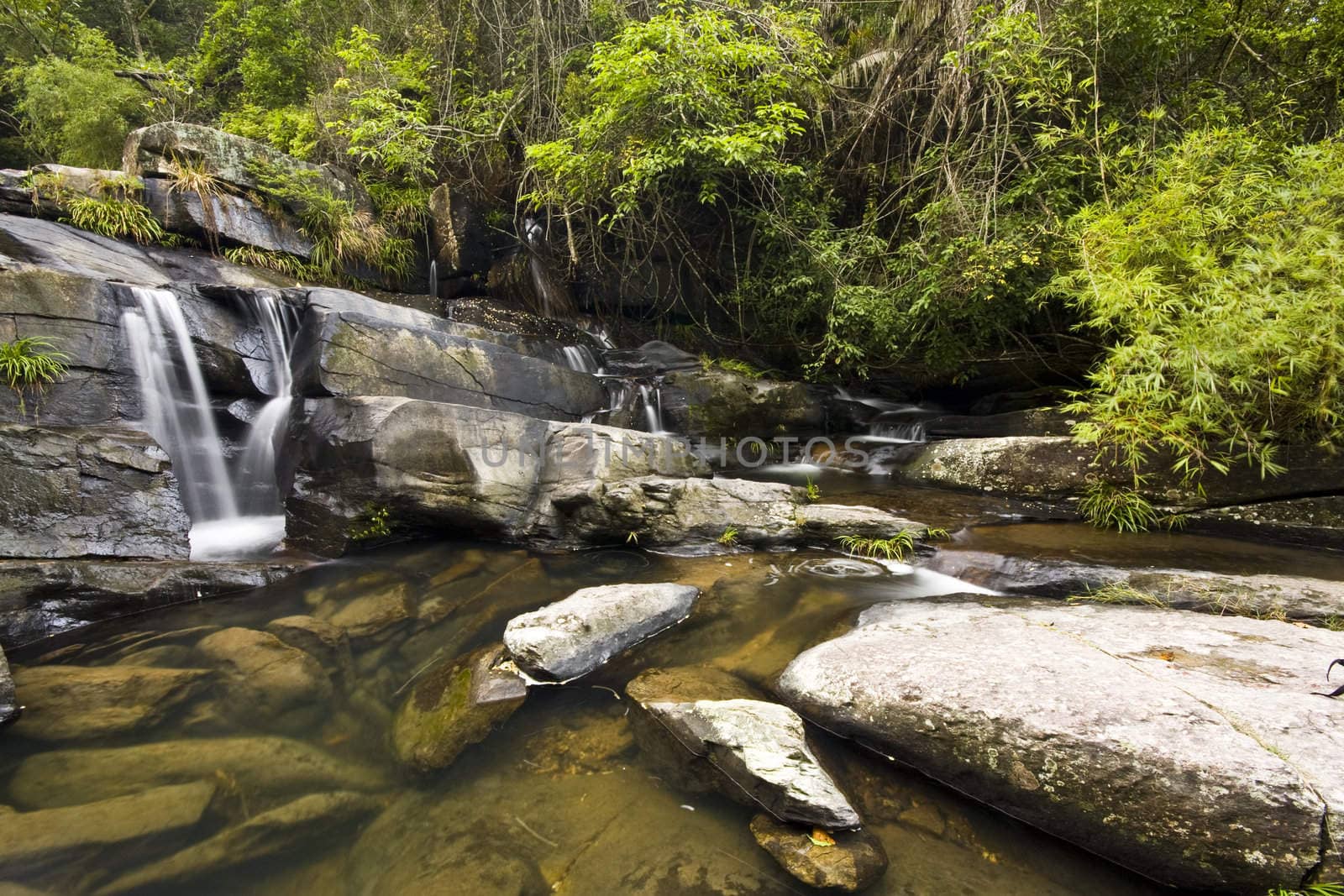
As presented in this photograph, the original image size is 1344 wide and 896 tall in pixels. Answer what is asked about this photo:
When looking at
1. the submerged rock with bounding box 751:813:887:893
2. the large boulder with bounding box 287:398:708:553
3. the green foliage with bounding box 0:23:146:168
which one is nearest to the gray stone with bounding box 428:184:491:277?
the large boulder with bounding box 287:398:708:553

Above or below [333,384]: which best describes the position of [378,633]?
below

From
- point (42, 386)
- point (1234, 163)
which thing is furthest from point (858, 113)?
point (42, 386)

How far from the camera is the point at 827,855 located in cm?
189

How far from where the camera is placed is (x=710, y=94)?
679cm

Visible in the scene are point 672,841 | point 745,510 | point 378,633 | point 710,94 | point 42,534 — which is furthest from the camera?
point 710,94

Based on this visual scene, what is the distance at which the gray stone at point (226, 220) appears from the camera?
23.9 ft

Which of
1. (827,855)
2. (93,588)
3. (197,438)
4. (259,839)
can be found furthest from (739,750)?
(197,438)

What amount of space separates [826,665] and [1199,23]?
8.52 m

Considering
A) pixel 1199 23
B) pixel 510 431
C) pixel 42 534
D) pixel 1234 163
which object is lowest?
pixel 42 534

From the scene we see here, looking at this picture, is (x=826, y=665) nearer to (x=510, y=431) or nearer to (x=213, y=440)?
(x=510, y=431)

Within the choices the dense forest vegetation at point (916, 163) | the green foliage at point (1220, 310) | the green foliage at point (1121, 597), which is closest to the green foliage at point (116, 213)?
the dense forest vegetation at point (916, 163)

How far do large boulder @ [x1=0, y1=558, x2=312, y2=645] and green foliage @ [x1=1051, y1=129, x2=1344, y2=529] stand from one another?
24.6 feet

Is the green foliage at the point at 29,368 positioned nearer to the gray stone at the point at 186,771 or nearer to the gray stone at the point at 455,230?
the gray stone at the point at 186,771

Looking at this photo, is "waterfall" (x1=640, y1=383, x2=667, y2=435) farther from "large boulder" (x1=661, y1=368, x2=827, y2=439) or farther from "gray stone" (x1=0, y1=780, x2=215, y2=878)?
"gray stone" (x1=0, y1=780, x2=215, y2=878)
